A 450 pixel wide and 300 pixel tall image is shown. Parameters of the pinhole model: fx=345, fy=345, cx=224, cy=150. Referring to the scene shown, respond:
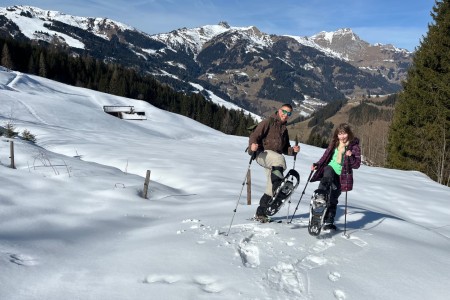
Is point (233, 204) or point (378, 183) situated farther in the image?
point (378, 183)

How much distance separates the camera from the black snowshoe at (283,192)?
700 cm

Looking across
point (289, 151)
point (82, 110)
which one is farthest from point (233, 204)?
point (82, 110)

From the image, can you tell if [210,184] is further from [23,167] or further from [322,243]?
[322,243]

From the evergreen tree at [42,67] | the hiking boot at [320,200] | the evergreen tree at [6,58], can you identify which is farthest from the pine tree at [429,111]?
the evergreen tree at [6,58]

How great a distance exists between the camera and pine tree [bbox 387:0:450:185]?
30688 mm

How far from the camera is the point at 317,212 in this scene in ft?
21.6

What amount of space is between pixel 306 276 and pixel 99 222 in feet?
14.1

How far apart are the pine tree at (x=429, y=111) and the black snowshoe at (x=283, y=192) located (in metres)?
28.3

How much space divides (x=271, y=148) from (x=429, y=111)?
30.3 m

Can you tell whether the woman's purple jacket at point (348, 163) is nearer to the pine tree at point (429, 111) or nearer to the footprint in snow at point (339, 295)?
the footprint in snow at point (339, 295)

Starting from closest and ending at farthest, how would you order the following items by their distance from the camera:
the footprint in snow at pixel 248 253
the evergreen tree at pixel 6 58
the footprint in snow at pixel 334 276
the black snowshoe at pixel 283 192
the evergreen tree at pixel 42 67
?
the footprint in snow at pixel 334 276 < the footprint in snow at pixel 248 253 < the black snowshoe at pixel 283 192 < the evergreen tree at pixel 6 58 < the evergreen tree at pixel 42 67

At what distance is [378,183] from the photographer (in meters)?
18.9

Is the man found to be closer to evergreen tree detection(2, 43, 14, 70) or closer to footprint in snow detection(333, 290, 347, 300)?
footprint in snow detection(333, 290, 347, 300)

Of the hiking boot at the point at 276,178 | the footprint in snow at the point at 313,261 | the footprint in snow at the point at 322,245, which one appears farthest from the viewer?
the hiking boot at the point at 276,178
